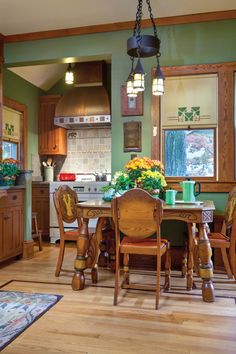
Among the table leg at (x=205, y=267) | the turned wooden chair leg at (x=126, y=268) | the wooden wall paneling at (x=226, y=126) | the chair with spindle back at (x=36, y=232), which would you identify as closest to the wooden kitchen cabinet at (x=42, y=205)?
the chair with spindle back at (x=36, y=232)

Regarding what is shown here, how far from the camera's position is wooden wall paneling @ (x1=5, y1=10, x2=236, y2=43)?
3.76 m

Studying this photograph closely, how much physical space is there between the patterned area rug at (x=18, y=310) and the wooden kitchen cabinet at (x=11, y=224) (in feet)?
3.20

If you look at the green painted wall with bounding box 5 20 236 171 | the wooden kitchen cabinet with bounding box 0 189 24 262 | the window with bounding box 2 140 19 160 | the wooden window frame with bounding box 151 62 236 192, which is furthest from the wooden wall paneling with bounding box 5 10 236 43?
the wooden kitchen cabinet with bounding box 0 189 24 262

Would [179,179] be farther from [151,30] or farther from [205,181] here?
[151,30]

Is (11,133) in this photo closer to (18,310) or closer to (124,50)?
(124,50)

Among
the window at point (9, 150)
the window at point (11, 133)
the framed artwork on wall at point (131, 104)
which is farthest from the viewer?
the window at point (9, 150)

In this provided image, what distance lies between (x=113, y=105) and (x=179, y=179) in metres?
1.20

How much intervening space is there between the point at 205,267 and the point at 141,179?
38.8 inches

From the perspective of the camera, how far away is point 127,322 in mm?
2344

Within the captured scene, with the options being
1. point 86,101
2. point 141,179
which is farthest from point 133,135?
point 86,101

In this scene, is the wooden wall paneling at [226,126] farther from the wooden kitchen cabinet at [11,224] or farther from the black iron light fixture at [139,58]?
the wooden kitchen cabinet at [11,224]

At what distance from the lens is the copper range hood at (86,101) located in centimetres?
551

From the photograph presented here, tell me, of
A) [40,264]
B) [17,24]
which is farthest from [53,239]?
[17,24]

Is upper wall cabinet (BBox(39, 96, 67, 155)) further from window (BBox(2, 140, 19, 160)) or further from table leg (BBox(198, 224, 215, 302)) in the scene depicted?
table leg (BBox(198, 224, 215, 302))
